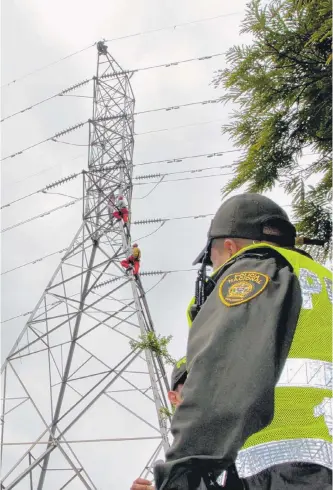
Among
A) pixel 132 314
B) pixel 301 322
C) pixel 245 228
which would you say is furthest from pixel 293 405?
pixel 132 314

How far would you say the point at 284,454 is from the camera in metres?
1.34

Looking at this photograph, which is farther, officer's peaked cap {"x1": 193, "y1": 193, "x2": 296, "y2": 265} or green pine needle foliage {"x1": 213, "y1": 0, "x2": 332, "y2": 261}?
green pine needle foliage {"x1": 213, "y1": 0, "x2": 332, "y2": 261}

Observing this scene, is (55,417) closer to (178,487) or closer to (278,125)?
(278,125)

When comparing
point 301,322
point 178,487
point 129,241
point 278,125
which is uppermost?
point 129,241

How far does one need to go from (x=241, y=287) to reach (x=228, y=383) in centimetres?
26

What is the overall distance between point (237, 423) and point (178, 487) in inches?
8.3

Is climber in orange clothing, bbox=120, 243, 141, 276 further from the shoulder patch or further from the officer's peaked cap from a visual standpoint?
the shoulder patch

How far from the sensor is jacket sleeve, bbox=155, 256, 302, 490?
1.25 metres

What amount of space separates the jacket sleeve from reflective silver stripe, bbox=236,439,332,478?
10 cm

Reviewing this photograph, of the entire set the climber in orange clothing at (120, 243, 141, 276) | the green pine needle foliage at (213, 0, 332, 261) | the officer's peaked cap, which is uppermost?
the climber in orange clothing at (120, 243, 141, 276)

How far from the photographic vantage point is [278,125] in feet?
10.3

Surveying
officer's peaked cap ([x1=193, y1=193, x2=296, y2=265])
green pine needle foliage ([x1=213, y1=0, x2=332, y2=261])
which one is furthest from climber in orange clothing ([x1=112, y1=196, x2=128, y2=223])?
officer's peaked cap ([x1=193, y1=193, x2=296, y2=265])

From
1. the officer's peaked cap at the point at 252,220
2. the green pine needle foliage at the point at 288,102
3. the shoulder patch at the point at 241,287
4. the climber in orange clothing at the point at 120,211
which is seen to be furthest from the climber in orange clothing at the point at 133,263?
the shoulder patch at the point at 241,287

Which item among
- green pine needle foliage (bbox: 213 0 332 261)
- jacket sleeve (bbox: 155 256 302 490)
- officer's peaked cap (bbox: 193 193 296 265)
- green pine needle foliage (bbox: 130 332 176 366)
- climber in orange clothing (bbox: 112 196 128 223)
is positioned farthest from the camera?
climber in orange clothing (bbox: 112 196 128 223)
